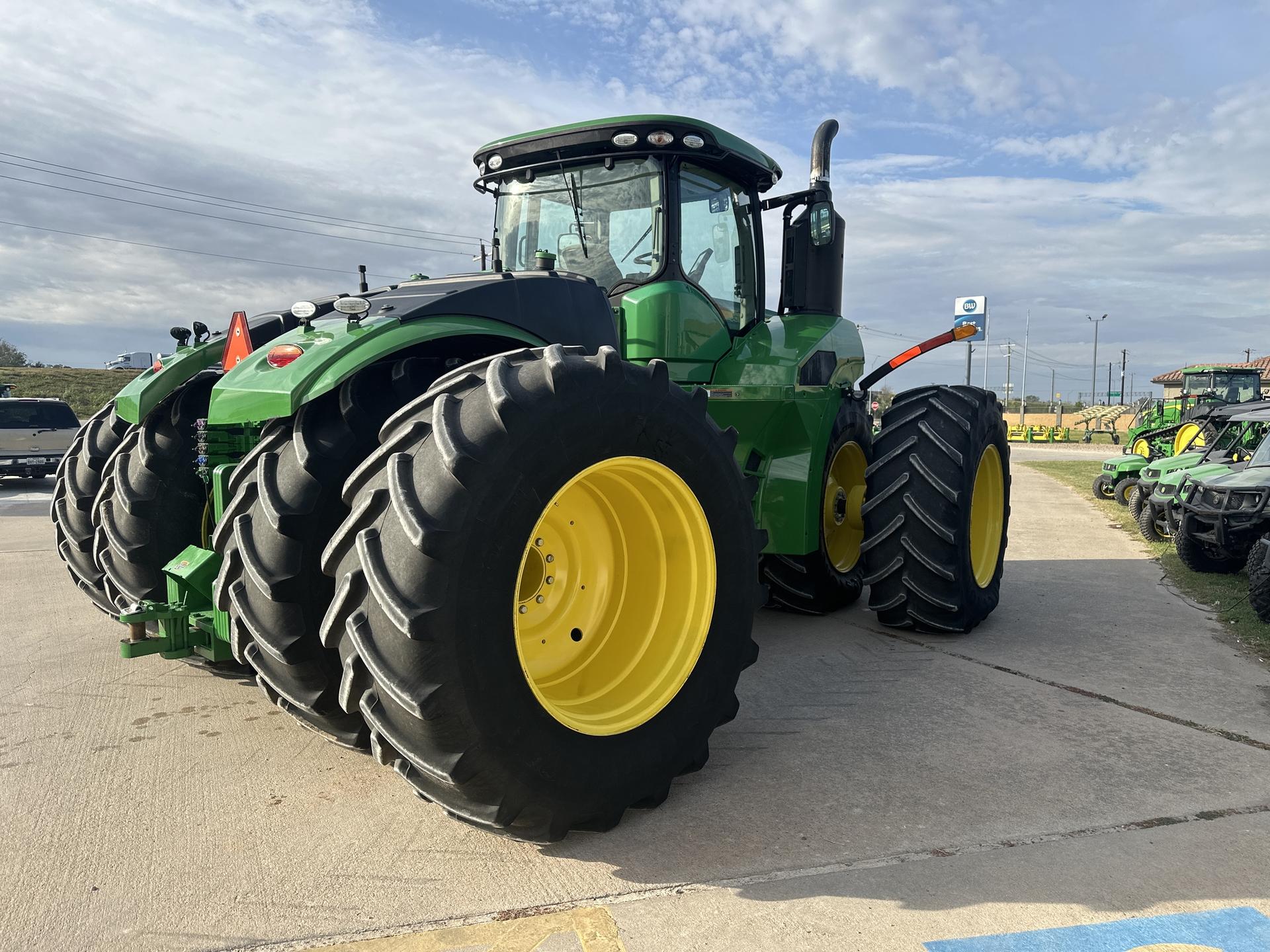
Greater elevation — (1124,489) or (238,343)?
(238,343)

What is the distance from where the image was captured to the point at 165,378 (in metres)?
4.07

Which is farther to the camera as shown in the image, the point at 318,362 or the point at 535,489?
the point at 318,362

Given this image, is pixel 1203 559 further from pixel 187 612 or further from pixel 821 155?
pixel 187 612

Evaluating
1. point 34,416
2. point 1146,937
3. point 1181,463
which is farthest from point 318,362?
point 34,416

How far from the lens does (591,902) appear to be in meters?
2.51

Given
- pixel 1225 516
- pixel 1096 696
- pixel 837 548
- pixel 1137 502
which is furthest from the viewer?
pixel 1137 502

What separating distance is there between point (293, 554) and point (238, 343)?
1280mm

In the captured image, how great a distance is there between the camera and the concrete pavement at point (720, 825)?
8.00 feet

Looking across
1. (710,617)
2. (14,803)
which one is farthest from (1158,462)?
(14,803)

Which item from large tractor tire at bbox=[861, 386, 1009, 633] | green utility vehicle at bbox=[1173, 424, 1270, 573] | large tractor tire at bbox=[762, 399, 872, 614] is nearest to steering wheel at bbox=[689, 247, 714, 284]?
large tractor tire at bbox=[762, 399, 872, 614]

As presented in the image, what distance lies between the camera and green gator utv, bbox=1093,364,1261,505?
13.3 meters

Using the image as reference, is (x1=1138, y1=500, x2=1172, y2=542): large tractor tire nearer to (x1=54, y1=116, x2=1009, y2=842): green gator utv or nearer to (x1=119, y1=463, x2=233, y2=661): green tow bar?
(x1=54, y1=116, x2=1009, y2=842): green gator utv

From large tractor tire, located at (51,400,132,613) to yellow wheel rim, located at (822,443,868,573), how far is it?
13.4 ft

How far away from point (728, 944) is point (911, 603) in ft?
10.2
